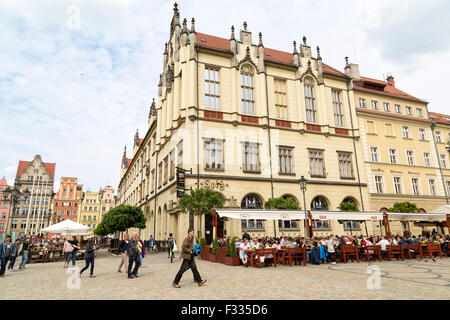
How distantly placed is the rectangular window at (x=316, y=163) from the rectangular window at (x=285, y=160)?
2395 millimetres

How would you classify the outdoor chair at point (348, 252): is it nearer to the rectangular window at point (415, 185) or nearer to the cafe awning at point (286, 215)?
the cafe awning at point (286, 215)

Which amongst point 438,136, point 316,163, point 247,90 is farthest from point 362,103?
point 247,90

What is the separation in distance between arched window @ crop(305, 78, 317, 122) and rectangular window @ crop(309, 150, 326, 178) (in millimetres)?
3749

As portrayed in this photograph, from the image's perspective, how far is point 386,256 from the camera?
1845cm

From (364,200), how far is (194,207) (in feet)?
67.2

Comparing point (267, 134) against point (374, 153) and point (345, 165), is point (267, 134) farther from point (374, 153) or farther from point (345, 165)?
point (374, 153)

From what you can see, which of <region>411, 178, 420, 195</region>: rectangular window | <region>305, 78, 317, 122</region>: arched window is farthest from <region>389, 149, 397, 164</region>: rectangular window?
<region>305, 78, 317, 122</region>: arched window

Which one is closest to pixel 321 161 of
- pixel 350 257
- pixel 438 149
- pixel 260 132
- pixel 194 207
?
pixel 260 132

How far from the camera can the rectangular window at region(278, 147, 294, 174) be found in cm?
2916

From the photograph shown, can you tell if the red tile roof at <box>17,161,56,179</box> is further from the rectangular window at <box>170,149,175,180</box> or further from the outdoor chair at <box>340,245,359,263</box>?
the outdoor chair at <box>340,245,359,263</box>

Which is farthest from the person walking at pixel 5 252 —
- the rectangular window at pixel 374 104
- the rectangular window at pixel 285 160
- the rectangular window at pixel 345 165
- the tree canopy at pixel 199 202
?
the rectangular window at pixel 374 104

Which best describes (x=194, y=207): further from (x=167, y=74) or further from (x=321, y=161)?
(x=167, y=74)

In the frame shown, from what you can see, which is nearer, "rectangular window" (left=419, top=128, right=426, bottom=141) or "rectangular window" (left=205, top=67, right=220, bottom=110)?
"rectangular window" (left=205, top=67, right=220, bottom=110)

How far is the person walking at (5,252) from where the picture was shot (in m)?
13.8
